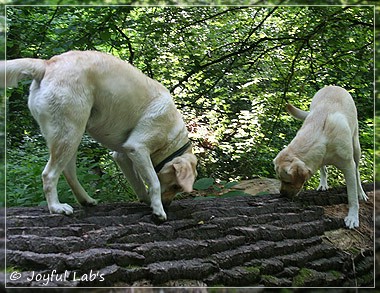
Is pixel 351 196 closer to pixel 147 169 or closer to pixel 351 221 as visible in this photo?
pixel 351 221

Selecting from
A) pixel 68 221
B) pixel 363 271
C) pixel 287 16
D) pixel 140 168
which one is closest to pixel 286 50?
pixel 287 16

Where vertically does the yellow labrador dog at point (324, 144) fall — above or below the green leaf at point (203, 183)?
above

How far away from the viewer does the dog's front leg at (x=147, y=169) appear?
329 centimetres

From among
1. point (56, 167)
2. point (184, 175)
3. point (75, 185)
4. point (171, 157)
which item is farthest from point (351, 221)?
point (56, 167)

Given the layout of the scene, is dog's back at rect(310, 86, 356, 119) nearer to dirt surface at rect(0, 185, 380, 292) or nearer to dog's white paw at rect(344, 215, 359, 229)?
dirt surface at rect(0, 185, 380, 292)

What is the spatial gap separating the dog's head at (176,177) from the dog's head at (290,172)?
2.35ft

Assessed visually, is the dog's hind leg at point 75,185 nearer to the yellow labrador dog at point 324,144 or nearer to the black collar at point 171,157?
the black collar at point 171,157

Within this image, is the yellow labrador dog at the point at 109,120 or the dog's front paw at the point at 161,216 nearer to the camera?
the yellow labrador dog at the point at 109,120

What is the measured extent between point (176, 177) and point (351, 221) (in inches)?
52.7

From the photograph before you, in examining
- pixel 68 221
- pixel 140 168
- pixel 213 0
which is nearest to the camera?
pixel 68 221

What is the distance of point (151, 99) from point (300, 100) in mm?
1196

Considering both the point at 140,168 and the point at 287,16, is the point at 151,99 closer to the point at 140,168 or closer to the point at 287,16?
the point at 140,168

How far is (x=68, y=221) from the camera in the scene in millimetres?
3059

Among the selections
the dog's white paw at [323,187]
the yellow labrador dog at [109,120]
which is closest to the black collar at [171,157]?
the yellow labrador dog at [109,120]
